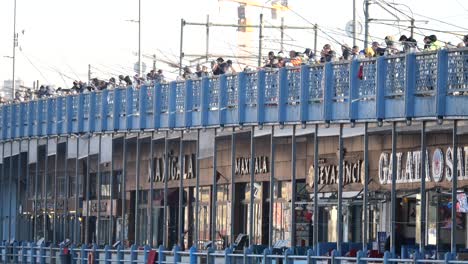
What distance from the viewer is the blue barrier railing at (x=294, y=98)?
37.1 meters

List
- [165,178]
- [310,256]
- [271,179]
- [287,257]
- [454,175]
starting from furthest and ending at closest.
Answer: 1. [165,178]
2. [271,179]
3. [287,257]
4. [310,256]
5. [454,175]

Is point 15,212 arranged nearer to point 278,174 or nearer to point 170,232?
point 170,232

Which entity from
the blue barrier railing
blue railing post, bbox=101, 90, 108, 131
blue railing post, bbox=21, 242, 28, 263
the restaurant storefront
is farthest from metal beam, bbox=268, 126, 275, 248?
blue railing post, bbox=21, 242, 28, 263

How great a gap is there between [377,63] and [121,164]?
17.0 metres

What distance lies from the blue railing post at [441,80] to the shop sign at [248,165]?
953 centimetres

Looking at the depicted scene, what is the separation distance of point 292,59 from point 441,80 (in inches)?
308

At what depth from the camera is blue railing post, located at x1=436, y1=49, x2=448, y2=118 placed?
3656cm

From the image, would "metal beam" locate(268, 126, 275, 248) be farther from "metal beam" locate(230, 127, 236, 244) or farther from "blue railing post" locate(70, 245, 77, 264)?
"blue railing post" locate(70, 245, 77, 264)

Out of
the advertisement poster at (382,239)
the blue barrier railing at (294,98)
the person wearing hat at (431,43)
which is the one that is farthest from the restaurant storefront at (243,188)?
the person wearing hat at (431,43)

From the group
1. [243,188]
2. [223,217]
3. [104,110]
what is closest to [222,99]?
[243,188]

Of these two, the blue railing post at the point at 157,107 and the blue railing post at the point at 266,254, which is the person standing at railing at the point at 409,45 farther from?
the blue railing post at the point at 157,107

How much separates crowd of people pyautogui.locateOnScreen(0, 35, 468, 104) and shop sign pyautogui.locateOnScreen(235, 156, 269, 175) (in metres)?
2.48

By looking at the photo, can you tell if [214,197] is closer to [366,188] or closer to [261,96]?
[261,96]

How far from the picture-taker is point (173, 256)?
49.4 metres
